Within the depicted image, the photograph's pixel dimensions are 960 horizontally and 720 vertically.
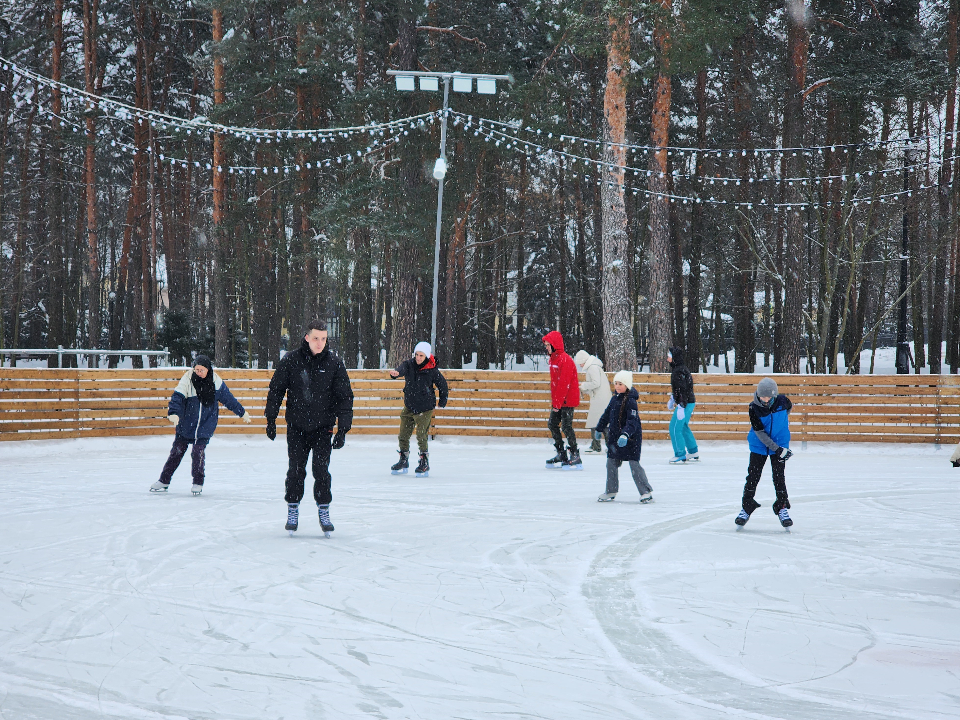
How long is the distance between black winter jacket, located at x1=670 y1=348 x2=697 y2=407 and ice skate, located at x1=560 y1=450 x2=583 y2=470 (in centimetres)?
167

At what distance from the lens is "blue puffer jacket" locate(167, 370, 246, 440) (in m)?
9.68

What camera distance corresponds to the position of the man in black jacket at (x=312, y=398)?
7.25m

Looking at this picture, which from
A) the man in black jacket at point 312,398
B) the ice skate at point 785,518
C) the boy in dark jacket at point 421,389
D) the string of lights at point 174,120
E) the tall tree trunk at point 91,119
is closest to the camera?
the man in black jacket at point 312,398

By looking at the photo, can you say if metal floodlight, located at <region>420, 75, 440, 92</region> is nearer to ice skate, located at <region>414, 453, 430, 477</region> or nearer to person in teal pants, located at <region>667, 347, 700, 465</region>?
person in teal pants, located at <region>667, 347, 700, 465</region>

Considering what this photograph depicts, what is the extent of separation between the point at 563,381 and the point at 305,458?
246 inches

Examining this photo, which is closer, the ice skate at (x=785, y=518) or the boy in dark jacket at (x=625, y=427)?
the ice skate at (x=785, y=518)

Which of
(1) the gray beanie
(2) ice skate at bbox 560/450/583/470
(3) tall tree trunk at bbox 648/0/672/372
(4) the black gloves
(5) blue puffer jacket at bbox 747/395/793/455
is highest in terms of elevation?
(3) tall tree trunk at bbox 648/0/672/372

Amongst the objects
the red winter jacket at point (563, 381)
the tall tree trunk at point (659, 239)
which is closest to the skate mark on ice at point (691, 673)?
the red winter jacket at point (563, 381)

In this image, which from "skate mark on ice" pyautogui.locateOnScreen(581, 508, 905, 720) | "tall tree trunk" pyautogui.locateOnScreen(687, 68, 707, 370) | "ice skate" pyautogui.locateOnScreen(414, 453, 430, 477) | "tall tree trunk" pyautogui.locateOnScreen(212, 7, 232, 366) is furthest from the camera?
"tall tree trunk" pyautogui.locateOnScreen(687, 68, 707, 370)

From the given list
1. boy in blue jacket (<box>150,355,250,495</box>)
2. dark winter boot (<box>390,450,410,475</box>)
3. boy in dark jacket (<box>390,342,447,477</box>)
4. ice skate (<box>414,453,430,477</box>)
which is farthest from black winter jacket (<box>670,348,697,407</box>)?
boy in blue jacket (<box>150,355,250,495</box>)

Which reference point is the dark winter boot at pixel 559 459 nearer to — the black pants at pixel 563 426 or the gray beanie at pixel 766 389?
the black pants at pixel 563 426

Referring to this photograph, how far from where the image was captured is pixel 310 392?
7.26 metres

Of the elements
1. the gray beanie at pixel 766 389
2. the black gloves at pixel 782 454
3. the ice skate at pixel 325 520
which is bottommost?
the ice skate at pixel 325 520

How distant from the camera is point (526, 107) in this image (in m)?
23.3
